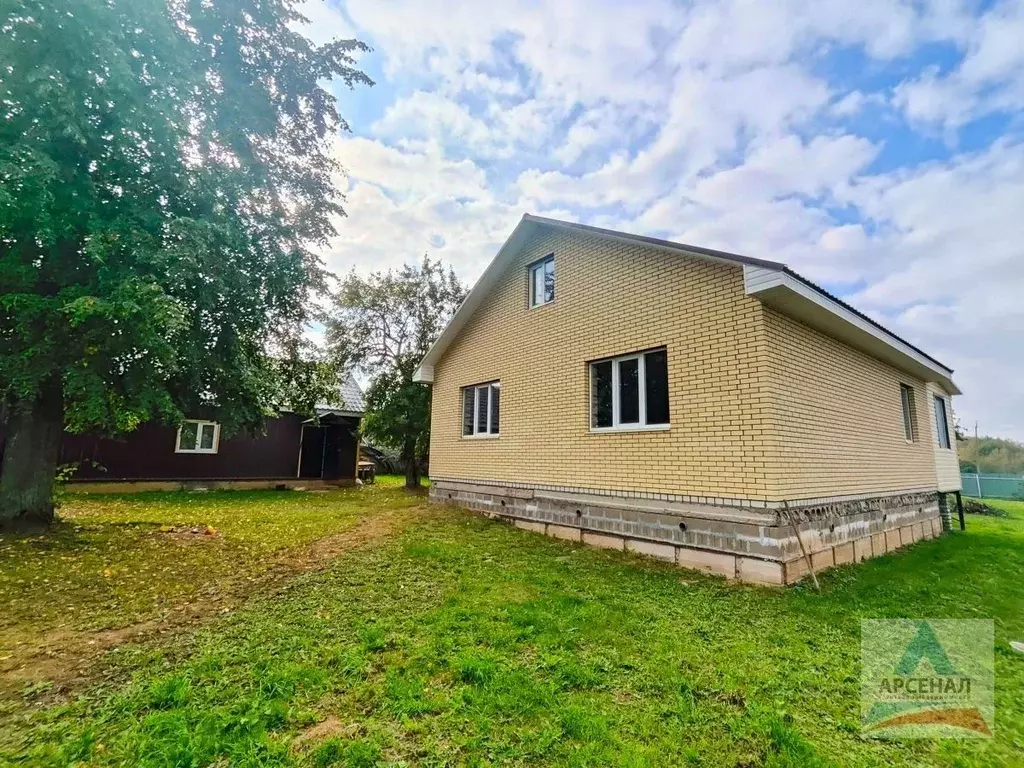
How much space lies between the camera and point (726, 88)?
816cm

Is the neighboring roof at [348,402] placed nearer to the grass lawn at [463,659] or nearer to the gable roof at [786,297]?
the gable roof at [786,297]

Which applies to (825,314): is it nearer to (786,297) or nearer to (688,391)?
(786,297)

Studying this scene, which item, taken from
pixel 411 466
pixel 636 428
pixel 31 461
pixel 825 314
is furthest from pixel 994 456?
pixel 31 461

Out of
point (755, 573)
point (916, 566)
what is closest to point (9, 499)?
→ point (755, 573)

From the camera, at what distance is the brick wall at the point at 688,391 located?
6.39m

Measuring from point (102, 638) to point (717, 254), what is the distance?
321 inches

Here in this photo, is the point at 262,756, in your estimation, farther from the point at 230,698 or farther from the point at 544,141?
the point at 544,141

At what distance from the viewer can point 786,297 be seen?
6328 mm

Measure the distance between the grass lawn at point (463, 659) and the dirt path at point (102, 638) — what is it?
0.05 m

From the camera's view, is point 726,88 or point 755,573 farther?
point 726,88

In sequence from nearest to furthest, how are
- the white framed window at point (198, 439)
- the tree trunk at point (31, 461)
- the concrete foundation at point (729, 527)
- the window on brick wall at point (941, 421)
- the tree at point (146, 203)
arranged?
the tree at point (146, 203) < the concrete foundation at point (729, 527) < the tree trunk at point (31, 461) < the window on brick wall at point (941, 421) < the white framed window at point (198, 439)

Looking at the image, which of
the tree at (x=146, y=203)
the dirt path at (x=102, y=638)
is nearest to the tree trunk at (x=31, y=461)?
the tree at (x=146, y=203)

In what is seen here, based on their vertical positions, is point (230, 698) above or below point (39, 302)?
→ below

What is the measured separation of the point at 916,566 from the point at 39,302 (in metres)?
13.6
